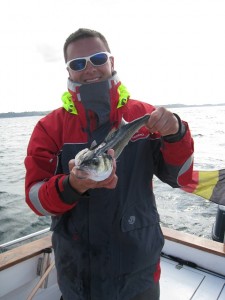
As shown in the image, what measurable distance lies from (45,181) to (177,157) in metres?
1.06

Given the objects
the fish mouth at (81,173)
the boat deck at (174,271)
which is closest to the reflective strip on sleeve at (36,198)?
the fish mouth at (81,173)

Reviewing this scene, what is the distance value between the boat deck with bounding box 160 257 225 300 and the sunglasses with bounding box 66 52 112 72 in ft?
10.9

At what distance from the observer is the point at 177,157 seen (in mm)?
2357

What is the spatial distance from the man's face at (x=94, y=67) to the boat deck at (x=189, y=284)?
320 centimetres

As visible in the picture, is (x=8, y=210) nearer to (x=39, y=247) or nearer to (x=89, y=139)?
(x=39, y=247)

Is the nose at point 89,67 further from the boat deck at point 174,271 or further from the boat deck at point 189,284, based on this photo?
the boat deck at point 189,284

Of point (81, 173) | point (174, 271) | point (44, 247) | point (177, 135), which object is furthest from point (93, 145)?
point (174, 271)

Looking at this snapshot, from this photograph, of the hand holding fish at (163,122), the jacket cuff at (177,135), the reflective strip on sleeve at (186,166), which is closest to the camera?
the hand holding fish at (163,122)

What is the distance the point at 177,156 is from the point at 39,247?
8.99 ft

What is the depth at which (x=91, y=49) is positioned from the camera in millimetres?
2521

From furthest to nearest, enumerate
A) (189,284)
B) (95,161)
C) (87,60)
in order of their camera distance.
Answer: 1. (189,284)
2. (87,60)
3. (95,161)

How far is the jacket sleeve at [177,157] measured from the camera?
231 cm

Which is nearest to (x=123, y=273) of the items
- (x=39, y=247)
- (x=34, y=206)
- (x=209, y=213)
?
(x=34, y=206)

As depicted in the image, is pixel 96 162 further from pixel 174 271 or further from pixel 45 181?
pixel 174 271
